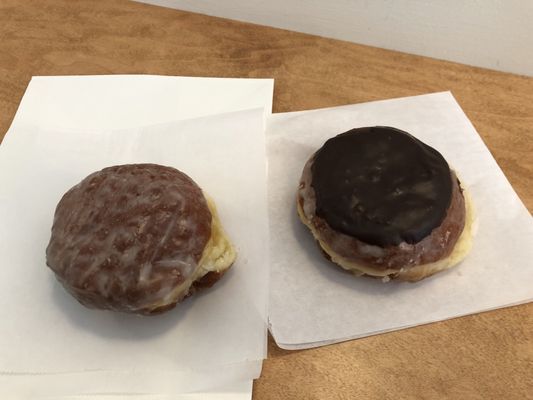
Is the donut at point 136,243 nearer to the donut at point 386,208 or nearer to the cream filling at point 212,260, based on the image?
the cream filling at point 212,260

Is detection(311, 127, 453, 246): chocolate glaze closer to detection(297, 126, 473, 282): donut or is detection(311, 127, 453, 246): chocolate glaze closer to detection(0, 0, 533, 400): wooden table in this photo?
detection(297, 126, 473, 282): donut

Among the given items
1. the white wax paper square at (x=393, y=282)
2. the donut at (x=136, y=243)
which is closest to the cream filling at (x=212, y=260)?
the donut at (x=136, y=243)

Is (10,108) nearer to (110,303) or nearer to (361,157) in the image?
(110,303)

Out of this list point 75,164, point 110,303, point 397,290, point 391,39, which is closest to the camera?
point 110,303

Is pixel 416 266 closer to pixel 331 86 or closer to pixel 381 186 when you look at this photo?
pixel 381 186

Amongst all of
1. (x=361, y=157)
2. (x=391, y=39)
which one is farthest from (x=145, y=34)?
(x=361, y=157)

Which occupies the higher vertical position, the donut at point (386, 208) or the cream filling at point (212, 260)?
the donut at point (386, 208)
